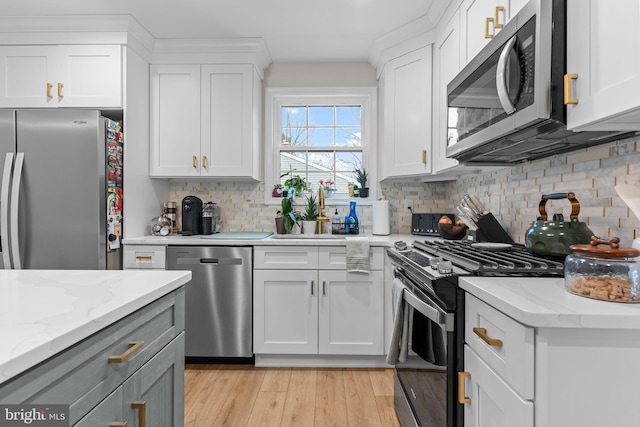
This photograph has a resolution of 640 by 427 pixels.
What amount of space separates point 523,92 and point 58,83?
3.02 metres

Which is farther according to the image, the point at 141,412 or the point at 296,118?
the point at 296,118

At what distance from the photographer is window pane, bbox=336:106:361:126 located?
3436 millimetres

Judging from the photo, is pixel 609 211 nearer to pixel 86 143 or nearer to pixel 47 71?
pixel 86 143

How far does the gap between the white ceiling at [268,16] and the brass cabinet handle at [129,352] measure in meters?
2.28

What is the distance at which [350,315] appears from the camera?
2.65 meters

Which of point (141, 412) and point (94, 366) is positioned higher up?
point (94, 366)

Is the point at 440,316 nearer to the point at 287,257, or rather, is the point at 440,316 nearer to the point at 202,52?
the point at 287,257

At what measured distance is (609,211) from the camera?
4.63ft

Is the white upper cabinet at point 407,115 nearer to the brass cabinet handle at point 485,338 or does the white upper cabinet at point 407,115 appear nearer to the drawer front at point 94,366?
the brass cabinet handle at point 485,338

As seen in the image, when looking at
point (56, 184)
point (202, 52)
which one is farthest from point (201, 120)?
point (56, 184)

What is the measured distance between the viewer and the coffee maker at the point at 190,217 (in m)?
3.03

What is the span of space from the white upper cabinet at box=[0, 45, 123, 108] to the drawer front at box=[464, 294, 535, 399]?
2.72 m

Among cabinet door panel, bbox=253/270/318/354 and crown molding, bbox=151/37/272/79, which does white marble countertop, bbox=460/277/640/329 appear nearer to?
cabinet door panel, bbox=253/270/318/354

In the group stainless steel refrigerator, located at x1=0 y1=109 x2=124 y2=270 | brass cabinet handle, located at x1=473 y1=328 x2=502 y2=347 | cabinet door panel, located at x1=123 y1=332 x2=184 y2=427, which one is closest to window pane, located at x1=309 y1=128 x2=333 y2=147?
stainless steel refrigerator, located at x1=0 y1=109 x2=124 y2=270
